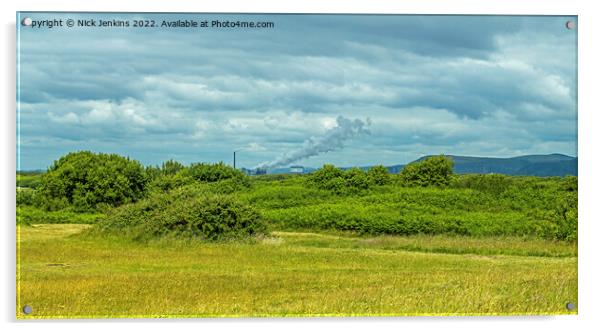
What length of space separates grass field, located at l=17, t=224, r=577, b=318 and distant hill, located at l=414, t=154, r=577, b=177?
94 centimetres

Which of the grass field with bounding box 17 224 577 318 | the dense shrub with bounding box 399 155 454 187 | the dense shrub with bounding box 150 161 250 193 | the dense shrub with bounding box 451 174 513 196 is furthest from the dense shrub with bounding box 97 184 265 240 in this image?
the dense shrub with bounding box 451 174 513 196

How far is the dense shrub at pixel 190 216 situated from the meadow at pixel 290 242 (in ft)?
0.07

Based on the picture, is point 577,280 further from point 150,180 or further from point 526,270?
point 150,180

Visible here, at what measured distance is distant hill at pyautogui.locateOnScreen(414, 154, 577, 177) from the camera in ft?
29.5

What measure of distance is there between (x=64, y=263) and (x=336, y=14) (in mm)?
4106

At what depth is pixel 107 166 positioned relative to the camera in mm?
9391

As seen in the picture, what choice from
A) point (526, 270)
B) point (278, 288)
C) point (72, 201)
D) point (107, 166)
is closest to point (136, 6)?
point (107, 166)

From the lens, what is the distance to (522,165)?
9.51 metres

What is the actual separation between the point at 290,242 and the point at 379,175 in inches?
58.4

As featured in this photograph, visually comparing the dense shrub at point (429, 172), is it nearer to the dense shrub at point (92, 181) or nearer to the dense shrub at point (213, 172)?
the dense shrub at point (213, 172)

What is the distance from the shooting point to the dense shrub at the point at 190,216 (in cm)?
1022

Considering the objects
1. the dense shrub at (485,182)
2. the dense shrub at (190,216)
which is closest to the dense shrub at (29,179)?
the dense shrub at (190,216)

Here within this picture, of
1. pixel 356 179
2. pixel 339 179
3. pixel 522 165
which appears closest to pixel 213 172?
pixel 339 179

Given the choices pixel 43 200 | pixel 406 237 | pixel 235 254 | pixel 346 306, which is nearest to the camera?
pixel 346 306
